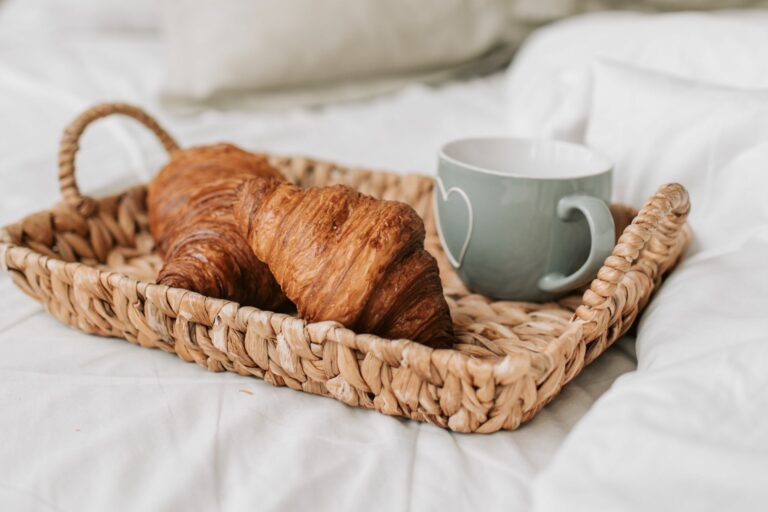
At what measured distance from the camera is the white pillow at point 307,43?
41.4 inches

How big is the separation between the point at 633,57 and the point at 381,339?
56 cm

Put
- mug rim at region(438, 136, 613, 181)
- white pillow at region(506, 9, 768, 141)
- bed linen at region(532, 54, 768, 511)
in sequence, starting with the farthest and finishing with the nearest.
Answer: white pillow at region(506, 9, 768, 141)
mug rim at region(438, 136, 613, 181)
bed linen at region(532, 54, 768, 511)

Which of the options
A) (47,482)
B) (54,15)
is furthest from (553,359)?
(54,15)

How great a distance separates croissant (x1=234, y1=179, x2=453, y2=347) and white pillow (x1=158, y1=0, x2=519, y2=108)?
0.65m

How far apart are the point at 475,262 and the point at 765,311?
202 mm

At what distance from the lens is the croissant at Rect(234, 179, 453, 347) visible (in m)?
0.42

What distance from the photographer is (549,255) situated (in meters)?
0.52

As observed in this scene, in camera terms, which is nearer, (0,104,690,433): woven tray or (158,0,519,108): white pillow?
(0,104,690,433): woven tray

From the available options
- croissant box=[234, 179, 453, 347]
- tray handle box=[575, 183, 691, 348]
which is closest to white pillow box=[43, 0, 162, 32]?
croissant box=[234, 179, 453, 347]

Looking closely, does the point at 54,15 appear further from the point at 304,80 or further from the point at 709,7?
the point at 709,7

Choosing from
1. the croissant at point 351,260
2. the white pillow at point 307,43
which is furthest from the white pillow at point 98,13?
the croissant at point 351,260

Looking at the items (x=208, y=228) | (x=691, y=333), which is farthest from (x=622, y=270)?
(x=208, y=228)

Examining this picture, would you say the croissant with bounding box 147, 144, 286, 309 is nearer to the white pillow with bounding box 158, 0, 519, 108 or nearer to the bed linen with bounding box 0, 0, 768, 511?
the bed linen with bounding box 0, 0, 768, 511

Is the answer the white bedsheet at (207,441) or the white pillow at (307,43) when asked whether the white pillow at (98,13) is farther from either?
the white bedsheet at (207,441)
